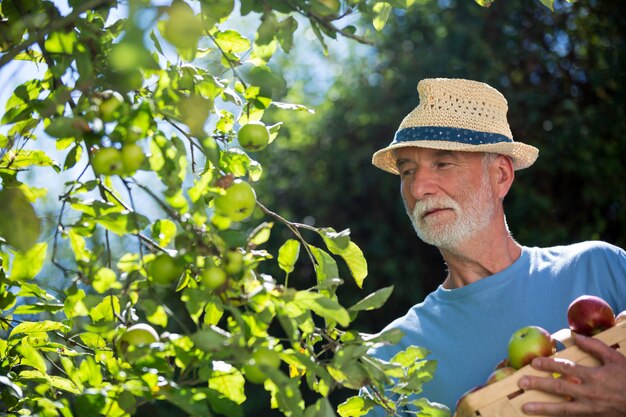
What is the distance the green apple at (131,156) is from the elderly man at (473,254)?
114 cm

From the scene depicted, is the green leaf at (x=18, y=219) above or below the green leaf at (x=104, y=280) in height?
above

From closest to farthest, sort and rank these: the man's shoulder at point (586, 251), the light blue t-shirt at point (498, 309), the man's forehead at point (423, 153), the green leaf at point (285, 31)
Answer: the green leaf at point (285, 31)
the light blue t-shirt at point (498, 309)
the man's shoulder at point (586, 251)
the man's forehead at point (423, 153)

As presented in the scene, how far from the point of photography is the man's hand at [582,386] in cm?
154

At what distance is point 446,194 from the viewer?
8.18ft

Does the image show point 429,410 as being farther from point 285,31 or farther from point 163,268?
point 285,31

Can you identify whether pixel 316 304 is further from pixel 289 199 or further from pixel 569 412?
pixel 289 199

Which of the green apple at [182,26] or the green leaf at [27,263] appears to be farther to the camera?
the green leaf at [27,263]

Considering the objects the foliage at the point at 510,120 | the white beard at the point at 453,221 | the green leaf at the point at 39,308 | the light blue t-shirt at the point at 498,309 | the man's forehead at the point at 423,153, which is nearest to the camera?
the green leaf at the point at 39,308

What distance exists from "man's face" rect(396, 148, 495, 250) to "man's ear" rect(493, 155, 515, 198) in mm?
63

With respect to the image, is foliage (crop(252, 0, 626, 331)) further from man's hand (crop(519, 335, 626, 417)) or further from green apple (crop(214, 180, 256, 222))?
green apple (crop(214, 180, 256, 222))

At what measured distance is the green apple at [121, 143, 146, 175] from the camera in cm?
120

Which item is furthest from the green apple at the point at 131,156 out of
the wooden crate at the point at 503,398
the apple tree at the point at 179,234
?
the wooden crate at the point at 503,398

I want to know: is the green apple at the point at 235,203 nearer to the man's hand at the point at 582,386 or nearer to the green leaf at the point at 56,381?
the green leaf at the point at 56,381

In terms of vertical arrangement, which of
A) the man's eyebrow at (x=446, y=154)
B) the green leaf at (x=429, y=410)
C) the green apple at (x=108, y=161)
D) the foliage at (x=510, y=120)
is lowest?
the foliage at (x=510, y=120)
